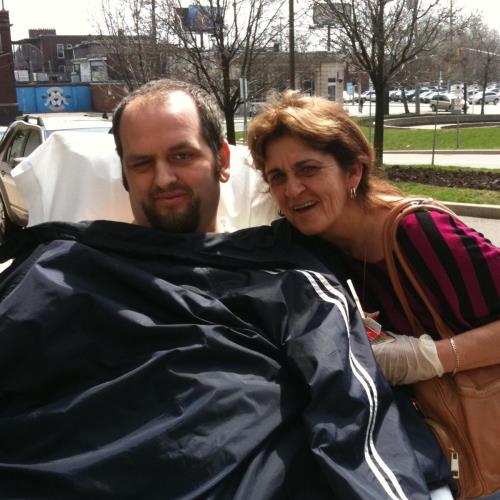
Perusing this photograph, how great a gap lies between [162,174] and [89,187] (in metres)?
1.08

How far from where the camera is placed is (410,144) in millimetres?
22344

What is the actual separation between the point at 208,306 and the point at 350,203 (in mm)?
755

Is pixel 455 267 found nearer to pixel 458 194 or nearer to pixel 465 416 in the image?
pixel 465 416

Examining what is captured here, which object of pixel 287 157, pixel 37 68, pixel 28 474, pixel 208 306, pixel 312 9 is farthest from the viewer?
pixel 37 68

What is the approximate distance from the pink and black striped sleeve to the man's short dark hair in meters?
0.86

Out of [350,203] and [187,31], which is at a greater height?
[187,31]

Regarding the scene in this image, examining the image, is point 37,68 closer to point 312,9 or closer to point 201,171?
point 312,9

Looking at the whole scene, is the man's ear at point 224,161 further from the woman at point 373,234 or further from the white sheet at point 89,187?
the white sheet at point 89,187

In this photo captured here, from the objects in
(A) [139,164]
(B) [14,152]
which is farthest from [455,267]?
(B) [14,152]

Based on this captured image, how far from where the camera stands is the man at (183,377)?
1643 millimetres

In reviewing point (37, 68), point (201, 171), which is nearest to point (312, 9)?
point (201, 171)

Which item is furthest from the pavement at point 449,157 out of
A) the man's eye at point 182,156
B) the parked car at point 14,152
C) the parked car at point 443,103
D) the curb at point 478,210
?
the parked car at point 443,103

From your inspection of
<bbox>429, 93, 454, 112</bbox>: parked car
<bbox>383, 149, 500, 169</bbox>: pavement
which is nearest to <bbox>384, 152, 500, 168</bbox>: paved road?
<bbox>383, 149, 500, 169</bbox>: pavement

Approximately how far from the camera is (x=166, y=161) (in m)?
2.44
